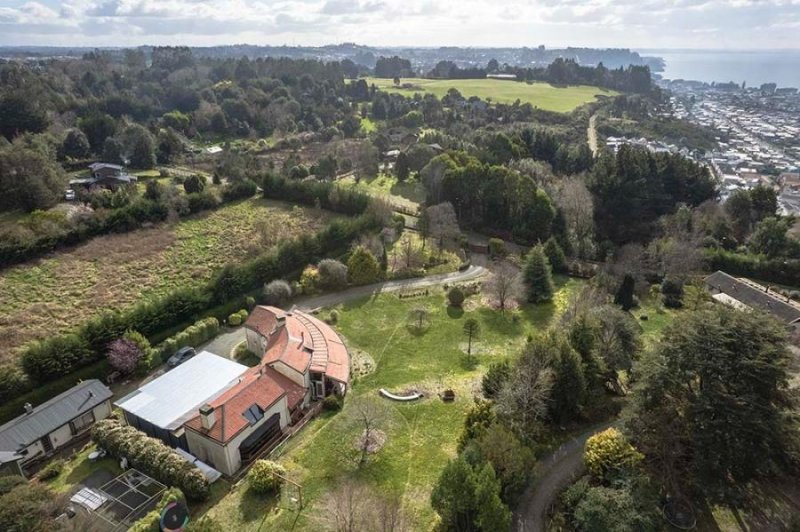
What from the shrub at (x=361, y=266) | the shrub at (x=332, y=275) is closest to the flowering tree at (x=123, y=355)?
the shrub at (x=332, y=275)

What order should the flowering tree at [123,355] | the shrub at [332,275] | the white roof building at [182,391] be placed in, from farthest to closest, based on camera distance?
the shrub at [332,275], the flowering tree at [123,355], the white roof building at [182,391]

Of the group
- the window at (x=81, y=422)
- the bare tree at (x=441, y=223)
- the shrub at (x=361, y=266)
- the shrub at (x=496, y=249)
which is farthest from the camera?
the bare tree at (x=441, y=223)

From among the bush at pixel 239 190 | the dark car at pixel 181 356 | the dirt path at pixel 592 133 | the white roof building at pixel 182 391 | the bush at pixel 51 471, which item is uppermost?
the dirt path at pixel 592 133

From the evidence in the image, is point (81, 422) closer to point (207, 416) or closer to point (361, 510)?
point (207, 416)

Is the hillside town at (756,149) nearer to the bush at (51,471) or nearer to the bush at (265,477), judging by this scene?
the bush at (265,477)

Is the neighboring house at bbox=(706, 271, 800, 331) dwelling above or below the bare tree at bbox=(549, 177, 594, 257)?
below

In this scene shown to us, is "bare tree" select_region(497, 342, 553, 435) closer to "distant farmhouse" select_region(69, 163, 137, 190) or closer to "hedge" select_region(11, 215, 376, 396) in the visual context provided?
"hedge" select_region(11, 215, 376, 396)

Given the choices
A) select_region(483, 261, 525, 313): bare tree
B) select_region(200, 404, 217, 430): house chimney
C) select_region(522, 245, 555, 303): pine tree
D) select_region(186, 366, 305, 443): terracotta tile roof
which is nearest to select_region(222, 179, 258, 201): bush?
select_region(483, 261, 525, 313): bare tree

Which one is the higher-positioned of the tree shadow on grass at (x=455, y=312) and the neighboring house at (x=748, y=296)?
the neighboring house at (x=748, y=296)
